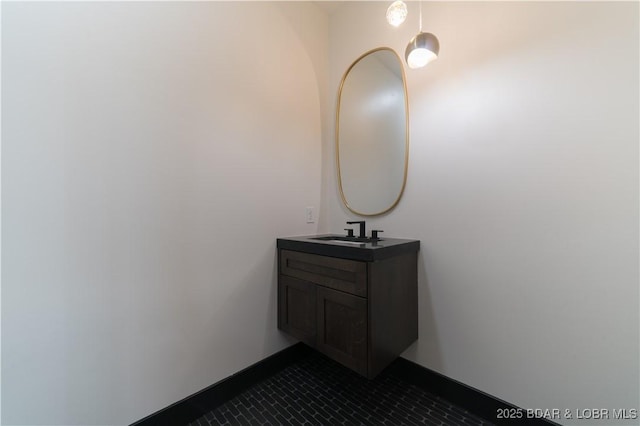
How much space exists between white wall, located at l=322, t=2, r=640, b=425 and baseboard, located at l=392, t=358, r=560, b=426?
4 centimetres

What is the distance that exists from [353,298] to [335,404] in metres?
0.66

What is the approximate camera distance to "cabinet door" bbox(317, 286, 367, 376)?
1253mm

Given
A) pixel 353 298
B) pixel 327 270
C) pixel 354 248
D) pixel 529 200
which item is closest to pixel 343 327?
pixel 353 298

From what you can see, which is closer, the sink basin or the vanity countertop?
the vanity countertop

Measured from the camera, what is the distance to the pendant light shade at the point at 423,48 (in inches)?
49.8

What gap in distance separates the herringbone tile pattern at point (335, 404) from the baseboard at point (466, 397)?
0.11 feet

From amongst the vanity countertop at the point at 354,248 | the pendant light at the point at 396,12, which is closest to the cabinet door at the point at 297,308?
the vanity countertop at the point at 354,248

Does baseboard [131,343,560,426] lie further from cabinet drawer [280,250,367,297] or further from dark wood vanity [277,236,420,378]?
cabinet drawer [280,250,367,297]

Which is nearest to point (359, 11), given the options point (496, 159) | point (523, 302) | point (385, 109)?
point (385, 109)

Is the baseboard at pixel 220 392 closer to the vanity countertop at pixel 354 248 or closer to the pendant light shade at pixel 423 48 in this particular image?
the vanity countertop at pixel 354 248

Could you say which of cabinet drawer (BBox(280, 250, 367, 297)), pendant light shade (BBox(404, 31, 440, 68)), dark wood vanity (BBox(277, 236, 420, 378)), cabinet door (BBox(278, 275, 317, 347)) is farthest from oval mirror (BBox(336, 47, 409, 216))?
cabinet door (BBox(278, 275, 317, 347))

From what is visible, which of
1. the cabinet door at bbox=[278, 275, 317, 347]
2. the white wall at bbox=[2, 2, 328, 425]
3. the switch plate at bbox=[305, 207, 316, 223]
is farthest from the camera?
the switch plate at bbox=[305, 207, 316, 223]

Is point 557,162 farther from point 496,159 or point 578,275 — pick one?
point 578,275

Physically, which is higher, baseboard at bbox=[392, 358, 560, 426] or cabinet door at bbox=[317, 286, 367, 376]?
cabinet door at bbox=[317, 286, 367, 376]
